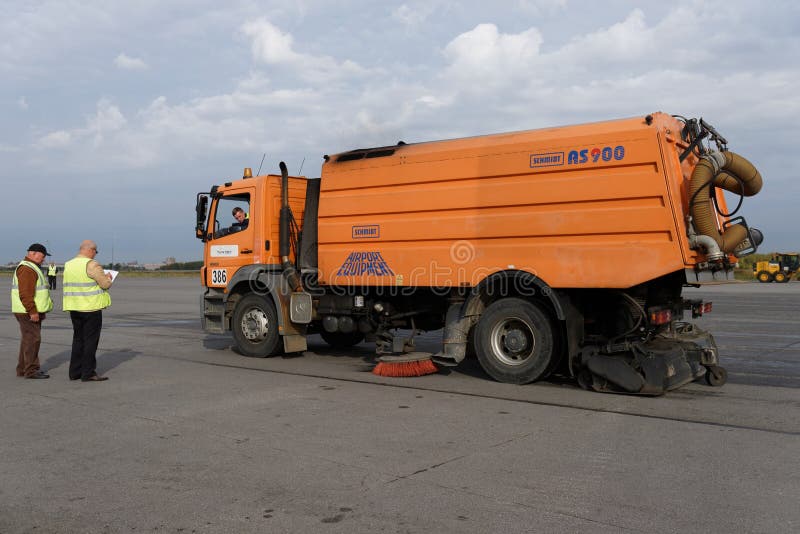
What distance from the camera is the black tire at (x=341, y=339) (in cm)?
1184

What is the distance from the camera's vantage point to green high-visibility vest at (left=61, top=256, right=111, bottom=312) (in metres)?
8.64

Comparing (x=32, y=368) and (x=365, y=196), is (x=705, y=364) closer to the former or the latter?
(x=365, y=196)

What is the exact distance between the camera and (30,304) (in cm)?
873

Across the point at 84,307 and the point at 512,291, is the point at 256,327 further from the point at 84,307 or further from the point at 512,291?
the point at 512,291

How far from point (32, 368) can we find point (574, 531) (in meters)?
7.42

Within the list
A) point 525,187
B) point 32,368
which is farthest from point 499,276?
point 32,368

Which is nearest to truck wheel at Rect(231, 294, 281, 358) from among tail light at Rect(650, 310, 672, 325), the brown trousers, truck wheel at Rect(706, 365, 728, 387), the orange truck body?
the orange truck body

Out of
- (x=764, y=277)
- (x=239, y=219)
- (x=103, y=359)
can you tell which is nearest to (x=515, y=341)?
(x=239, y=219)

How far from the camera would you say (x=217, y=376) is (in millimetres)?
9039

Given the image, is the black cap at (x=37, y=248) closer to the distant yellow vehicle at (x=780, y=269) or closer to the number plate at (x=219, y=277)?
the number plate at (x=219, y=277)

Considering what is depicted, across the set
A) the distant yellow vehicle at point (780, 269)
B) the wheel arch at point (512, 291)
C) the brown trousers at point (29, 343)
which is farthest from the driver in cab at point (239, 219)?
the distant yellow vehicle at point (780, 269)

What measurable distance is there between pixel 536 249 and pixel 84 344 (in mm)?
5468

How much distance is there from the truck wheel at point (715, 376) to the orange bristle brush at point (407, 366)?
319 centimetres

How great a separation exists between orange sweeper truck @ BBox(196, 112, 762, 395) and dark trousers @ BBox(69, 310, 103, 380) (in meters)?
2.58
